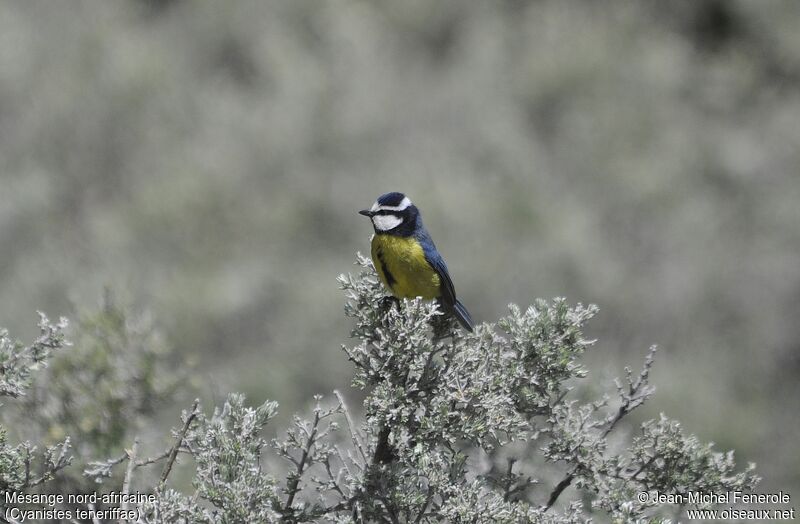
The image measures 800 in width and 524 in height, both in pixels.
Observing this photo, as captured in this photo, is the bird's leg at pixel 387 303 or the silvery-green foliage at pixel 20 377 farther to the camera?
the bird's leg at pixel 387 303

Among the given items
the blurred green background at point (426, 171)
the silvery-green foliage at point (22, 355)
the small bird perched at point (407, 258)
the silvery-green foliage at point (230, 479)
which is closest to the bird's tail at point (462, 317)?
the small bird perched at point (407, 258)

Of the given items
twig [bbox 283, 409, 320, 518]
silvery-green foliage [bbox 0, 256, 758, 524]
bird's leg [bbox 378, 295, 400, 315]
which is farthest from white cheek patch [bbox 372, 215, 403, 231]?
twig [bbox 283, 409, 320, 518]

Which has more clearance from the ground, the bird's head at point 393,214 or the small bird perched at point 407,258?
the bird's head at point 393,214

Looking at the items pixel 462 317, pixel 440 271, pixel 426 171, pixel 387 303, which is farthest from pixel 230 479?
pixel 426 171

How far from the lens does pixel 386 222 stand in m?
4.29

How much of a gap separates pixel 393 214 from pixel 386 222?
67 millimetres

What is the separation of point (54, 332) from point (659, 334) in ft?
33.8

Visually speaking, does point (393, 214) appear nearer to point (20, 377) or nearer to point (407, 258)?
point (407, 258)

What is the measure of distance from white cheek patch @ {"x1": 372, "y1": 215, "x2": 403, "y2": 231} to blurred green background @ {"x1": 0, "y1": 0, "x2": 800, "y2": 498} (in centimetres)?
579

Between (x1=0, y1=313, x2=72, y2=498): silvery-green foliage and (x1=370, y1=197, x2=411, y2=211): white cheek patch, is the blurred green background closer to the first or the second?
(x1=370, y1=197, x2=411, y2=211): white cheek patch

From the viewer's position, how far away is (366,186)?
1326cm

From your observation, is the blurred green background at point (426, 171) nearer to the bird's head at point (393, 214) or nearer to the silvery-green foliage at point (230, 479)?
the bird's head at point (393, 214)

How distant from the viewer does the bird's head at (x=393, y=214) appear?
4277 millimetres

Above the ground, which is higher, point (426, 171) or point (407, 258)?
point (426, 171)
